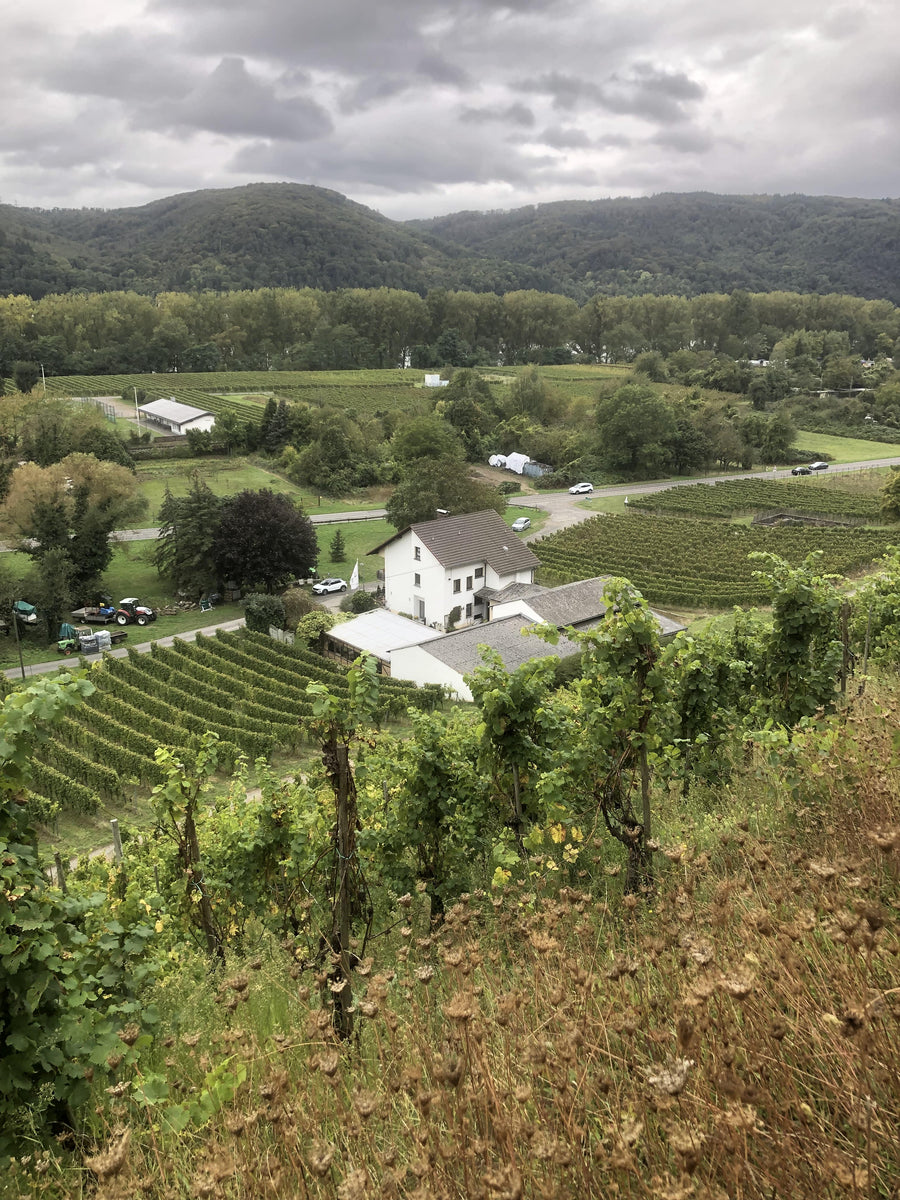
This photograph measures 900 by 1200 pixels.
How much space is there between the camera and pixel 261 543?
36250 mm

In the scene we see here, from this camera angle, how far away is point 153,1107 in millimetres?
3461

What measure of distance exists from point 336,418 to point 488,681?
57.1 meters

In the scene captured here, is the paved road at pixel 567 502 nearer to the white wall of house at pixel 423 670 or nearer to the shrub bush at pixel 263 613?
the shrub bush at pixel 263 613

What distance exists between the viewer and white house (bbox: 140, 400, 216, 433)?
72.8 metres

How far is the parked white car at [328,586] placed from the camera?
38078 millimetres

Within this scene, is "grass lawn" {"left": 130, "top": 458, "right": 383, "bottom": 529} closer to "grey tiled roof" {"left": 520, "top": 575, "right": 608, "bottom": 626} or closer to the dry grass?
"grey tiled roof" {"left": 520, "top": 575, "right": 608, "bottom": 626}

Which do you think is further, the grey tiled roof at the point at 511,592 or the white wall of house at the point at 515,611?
the grey tiled roof at the point at 511,592

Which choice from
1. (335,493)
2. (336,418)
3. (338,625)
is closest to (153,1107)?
(338,625)

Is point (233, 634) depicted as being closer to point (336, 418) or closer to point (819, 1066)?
point (819, 1066)

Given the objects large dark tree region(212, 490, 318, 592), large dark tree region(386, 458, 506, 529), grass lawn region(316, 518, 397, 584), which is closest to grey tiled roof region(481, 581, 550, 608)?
grass lawn region(316, 518, 397, 584)

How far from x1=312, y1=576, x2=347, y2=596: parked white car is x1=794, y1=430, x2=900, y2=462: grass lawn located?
182 feet

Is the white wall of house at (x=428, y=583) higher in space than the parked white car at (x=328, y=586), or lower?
higher

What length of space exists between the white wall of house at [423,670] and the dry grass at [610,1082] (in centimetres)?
2205

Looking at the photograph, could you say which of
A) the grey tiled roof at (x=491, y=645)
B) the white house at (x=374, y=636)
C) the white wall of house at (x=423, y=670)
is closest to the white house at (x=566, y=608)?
the grey tiled roof at (x=491, y=645)
